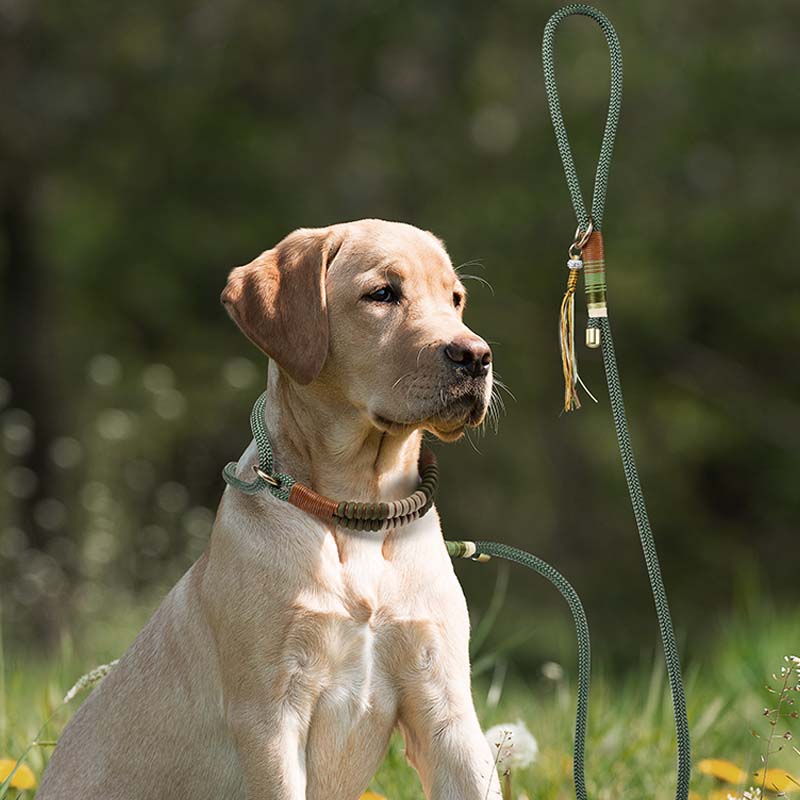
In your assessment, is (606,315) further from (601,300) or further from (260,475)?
(260,475)

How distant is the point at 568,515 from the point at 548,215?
3.92m

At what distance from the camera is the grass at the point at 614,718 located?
12.5 feet

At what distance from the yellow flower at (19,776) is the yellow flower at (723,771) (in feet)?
5.78

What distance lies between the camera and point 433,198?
39.9 feet

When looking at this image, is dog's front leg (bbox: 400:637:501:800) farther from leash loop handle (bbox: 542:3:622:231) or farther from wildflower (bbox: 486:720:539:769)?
leash loop handle (bbox: 542:3:622:231)

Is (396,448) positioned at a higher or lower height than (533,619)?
higher

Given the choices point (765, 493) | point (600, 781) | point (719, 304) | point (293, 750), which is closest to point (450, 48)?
point (719, 304)

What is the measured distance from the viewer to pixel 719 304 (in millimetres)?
13180

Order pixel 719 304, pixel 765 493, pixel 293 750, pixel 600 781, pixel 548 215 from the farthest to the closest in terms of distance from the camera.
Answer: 1. pixel 765 493
2. pixel 719 304
3. pixel 548 215
4. pixel 600 781
5. pixel 293 750

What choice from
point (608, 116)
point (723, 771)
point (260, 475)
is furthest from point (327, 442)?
point (723, 771)

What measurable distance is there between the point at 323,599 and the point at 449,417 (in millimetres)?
469

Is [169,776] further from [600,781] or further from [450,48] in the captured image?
[450,48]

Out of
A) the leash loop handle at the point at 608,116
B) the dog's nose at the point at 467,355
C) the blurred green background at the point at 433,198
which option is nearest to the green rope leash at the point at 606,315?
the leash loop handle at the point at 608,116

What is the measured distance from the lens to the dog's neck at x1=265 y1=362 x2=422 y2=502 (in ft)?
10.2
